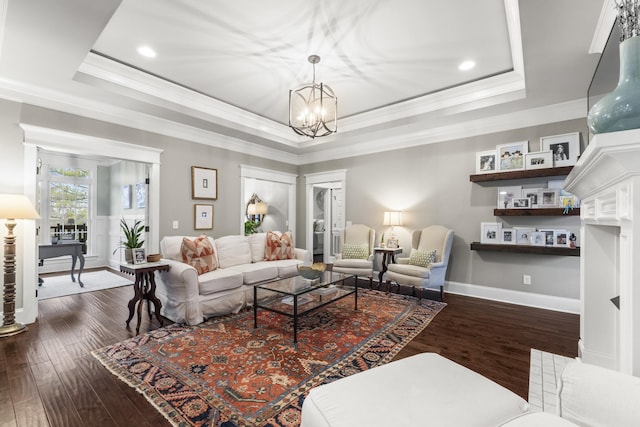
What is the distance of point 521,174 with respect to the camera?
3.75m

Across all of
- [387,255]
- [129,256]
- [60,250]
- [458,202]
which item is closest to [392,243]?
[387,255]

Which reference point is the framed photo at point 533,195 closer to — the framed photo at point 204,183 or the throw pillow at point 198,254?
the throw pillow at point 198,254

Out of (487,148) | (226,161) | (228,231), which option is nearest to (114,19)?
(226,161)

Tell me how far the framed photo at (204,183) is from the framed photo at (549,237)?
4814mm

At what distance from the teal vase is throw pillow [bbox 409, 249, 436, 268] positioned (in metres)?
3.04

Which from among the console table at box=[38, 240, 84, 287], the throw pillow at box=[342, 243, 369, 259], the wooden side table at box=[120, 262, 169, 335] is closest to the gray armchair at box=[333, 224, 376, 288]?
the throw pillow at box=[342, 243, 369, 259]

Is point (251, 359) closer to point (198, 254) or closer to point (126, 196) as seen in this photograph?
point (198, 254)

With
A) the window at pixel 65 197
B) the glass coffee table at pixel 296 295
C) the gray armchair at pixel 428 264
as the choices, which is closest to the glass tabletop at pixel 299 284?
the glass coffee table at pixel 296 295

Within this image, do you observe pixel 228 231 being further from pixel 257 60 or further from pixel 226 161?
pixel 257 60

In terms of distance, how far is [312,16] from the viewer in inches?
Result: 94.7

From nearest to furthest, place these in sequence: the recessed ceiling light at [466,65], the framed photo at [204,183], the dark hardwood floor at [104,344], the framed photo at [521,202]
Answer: the dark hardwood floor at [104,344], the recessed ceiling light at [466,65], the framed photo at [521,202], the framed photo at [204,183]

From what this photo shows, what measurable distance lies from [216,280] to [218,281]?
0.10 feet

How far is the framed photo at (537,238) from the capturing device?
12.1 feet

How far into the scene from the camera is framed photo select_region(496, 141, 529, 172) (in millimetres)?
3861
